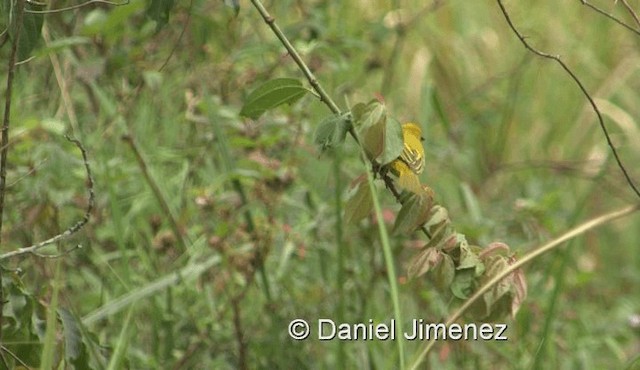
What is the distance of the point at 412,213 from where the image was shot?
1384 mm

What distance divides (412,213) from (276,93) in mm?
208

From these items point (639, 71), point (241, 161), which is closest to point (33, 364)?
point (241, 161)

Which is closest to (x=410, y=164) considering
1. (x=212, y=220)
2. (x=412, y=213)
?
(x=412, y=213)

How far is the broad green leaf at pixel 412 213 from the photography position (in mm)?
1379

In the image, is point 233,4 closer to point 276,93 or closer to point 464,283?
point 276,93

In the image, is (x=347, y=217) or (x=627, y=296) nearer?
(x=347, y=217)

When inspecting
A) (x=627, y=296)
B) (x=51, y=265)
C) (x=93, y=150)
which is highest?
(x=93, y=150)

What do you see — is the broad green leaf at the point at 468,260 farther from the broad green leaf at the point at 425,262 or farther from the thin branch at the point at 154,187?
the thin branch at the point at 154,187

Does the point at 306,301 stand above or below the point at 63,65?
below

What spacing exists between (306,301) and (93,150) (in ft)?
1.93

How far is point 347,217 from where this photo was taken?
1403mm

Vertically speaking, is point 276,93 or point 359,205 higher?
point 276,93

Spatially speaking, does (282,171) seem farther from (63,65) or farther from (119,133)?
(63,65)

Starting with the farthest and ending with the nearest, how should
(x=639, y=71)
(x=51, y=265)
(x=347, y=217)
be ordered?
(x=639, y=71), (x=51, y=265), (x=347, y=217)
